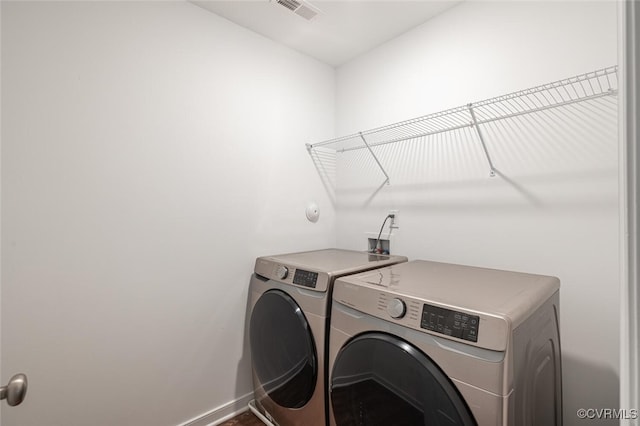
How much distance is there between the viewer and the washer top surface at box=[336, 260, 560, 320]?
2.96ft

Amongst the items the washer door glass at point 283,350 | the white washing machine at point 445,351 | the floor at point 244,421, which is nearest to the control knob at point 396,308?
the white washing machine at point 445,351

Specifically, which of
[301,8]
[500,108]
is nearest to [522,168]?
[500,108]

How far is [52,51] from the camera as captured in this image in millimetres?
1250

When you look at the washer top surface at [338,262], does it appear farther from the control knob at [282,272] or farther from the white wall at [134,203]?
the white wall at [134,203]

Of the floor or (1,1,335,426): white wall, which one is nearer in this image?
(1,1,335,426): white wall

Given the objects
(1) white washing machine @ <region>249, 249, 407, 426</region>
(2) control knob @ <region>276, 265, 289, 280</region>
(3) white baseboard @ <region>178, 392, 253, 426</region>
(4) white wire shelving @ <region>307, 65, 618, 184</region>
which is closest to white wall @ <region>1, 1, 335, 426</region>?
(3) white baseboard @ <region>178, 392, 253, 426</region>

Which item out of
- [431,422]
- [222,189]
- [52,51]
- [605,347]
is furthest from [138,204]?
[605,347]

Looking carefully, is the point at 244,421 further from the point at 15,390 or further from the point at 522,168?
the point at 522,168

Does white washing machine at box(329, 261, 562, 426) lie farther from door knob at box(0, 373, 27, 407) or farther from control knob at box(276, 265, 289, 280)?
door knob at box(0, 373, 27, 407)

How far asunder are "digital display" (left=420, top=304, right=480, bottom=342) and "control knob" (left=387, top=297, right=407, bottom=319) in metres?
0.07

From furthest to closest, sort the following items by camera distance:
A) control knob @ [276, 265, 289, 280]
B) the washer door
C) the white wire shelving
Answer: control knob @ [276, 265, 289, 280] < the white wire shelving < the washer door

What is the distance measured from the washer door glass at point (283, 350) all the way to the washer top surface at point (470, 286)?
0.38m

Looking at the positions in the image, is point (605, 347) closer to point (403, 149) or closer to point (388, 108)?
point (403, 149)

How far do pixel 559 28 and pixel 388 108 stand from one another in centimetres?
96
